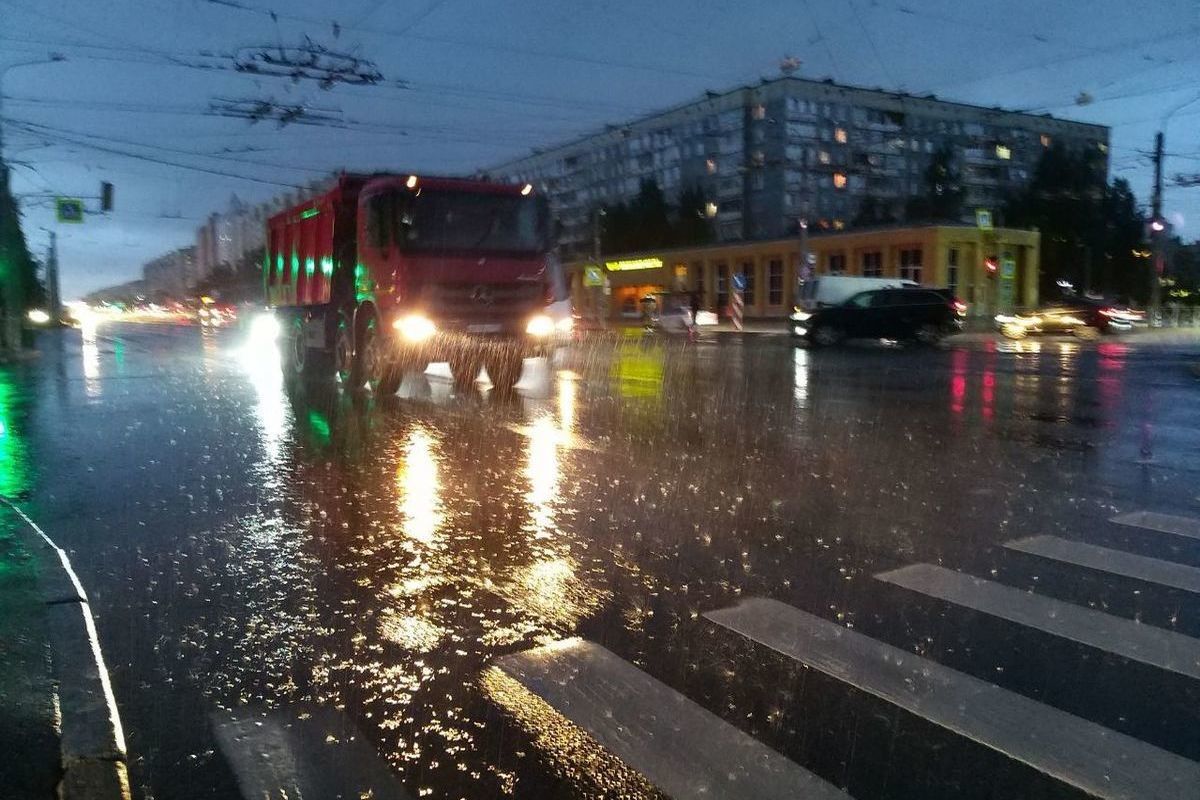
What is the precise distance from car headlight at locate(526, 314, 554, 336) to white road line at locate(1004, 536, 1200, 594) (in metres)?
9.71

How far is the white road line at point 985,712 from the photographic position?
3318 millimetres

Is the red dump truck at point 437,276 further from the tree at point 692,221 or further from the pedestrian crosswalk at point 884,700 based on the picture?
the tree at point 692,221

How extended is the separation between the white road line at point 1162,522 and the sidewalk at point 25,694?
6577mm

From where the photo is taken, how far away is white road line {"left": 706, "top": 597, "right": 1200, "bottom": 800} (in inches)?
131

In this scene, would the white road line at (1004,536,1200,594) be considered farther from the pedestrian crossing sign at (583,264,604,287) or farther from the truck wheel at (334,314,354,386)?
the pedestrian crossing sign at (583,264,604,287)

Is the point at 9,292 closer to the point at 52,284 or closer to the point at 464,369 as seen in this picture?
the point at 464,369

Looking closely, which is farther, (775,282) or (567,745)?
(775,282)

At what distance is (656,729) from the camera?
3672mm

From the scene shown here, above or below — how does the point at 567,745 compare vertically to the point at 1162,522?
below

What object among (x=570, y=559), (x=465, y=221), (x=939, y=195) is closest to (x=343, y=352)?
(x=465, y=221)

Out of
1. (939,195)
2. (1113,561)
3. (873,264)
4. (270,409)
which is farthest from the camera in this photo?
(939,195)

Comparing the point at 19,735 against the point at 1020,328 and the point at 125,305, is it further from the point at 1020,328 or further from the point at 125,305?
the point at 125,305

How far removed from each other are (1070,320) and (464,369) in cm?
2900

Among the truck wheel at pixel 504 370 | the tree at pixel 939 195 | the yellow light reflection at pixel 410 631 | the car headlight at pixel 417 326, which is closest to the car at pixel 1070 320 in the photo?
the truck wheel at pixel 504 370
